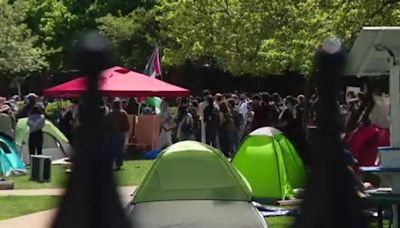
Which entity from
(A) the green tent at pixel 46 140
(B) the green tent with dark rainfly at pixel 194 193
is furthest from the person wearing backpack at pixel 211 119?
(B) the green tent with dark rainfly at pixel 194 193

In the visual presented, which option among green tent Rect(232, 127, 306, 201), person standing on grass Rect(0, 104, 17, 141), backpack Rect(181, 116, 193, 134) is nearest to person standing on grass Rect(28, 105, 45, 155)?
person standing on grass Rect(0, 104, 17, 141)

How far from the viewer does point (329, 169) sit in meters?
1.73

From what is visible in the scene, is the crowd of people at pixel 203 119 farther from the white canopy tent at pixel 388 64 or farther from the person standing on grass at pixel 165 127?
the white canopy tent at pixel 388 64

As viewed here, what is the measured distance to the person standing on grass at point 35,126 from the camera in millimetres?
20203

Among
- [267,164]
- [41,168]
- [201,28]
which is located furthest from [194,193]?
[201,28]

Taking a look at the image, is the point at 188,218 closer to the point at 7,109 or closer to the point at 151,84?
the point at 7,109

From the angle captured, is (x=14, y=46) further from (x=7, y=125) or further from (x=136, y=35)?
(x=7, y=125)

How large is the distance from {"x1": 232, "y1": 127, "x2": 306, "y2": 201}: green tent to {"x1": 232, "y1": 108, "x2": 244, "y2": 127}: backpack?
9.83 m

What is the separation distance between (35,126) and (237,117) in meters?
6.95

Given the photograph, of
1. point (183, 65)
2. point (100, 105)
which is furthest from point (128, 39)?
point (100, 105)

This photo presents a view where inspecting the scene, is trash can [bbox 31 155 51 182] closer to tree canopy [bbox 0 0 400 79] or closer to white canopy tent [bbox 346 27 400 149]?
tree canopy [bbox 0 0 400 79]

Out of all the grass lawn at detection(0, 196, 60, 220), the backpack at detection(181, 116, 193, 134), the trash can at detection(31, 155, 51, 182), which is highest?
the backpack at detection(181, 116, 193, 134)

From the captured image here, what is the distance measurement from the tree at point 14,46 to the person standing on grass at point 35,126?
21996 mm

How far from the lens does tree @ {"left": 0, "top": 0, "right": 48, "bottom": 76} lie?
4275cm
